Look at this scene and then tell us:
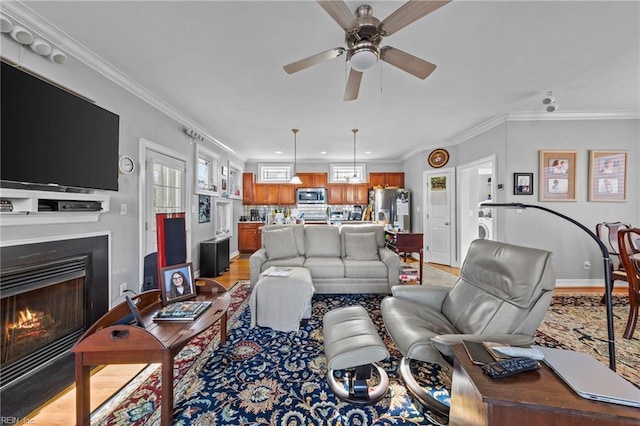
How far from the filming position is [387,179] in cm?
690

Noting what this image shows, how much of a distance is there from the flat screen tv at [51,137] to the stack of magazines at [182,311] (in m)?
1.30

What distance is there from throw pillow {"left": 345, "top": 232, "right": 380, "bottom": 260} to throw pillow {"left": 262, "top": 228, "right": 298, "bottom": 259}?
0.84 meters

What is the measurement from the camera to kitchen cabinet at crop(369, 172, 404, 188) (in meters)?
6.89

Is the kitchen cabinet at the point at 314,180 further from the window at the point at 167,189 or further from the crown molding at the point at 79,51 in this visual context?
the crown molding at the point at 79,51

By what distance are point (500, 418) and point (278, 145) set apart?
5402 millimetres

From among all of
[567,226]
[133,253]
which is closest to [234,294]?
[133,253]

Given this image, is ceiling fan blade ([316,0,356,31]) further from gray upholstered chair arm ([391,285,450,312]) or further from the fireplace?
the fireplace

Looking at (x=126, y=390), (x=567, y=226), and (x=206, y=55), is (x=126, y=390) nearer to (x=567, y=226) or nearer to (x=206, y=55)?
(x=206, y=55)

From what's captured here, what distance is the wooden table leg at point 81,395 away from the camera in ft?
4.33

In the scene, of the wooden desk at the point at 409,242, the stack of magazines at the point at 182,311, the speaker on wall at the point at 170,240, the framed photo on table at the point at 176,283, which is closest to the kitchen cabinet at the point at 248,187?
the speaker on wall at the point at 170,240

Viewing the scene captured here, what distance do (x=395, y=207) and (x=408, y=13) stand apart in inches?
200

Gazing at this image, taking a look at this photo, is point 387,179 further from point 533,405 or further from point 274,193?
point 533,405

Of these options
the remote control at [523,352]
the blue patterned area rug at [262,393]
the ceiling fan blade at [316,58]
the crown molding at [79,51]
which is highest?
the crown molding at [79,51]

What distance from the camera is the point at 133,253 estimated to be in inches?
110
